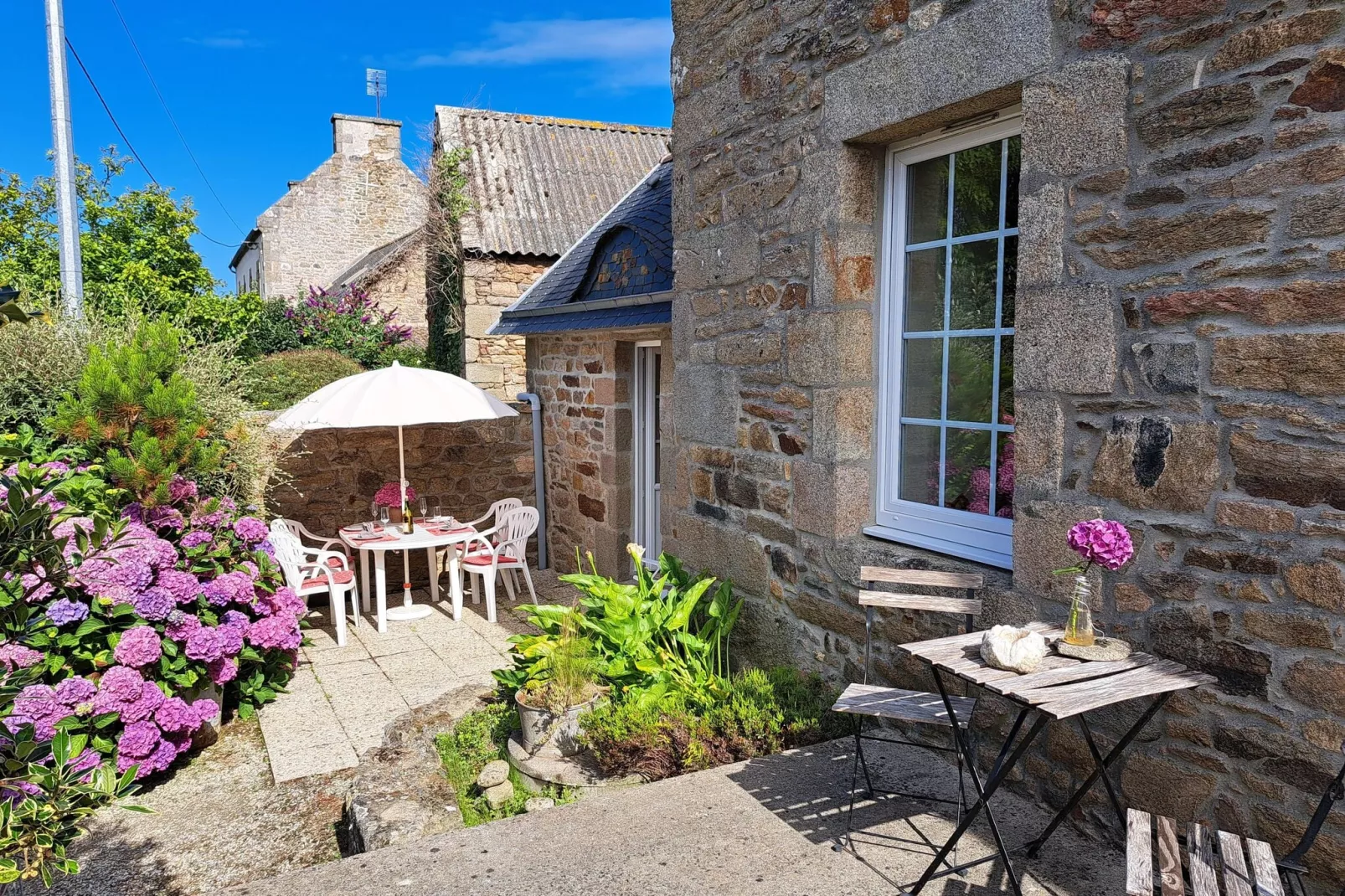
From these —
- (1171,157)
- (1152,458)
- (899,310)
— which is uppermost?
(1171,157)

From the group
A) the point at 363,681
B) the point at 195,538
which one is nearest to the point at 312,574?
the point at 363,681

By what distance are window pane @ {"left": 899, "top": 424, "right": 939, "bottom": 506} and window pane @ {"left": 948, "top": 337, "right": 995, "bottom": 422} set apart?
153 millimetres

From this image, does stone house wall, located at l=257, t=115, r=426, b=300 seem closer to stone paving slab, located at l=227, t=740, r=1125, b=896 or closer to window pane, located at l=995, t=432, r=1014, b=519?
window pane, located at l=995, t=432, r=1014, b=519

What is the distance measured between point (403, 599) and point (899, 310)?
218 inches

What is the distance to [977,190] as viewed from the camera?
3367 millimetres

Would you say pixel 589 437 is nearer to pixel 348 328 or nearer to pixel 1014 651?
pixel 1014 651

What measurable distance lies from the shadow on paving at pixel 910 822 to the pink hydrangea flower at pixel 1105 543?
0.90 meters

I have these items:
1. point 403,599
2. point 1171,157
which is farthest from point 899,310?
point 403,599

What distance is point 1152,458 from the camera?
2574 mm

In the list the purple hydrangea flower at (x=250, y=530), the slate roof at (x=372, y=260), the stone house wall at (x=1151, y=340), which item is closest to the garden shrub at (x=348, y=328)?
the slate roof at (x=372, y=260)

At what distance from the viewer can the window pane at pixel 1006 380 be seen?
324cm

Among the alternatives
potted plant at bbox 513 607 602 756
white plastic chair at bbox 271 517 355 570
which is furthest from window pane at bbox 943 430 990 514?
white plastic chair at bbox 271 517 355 570

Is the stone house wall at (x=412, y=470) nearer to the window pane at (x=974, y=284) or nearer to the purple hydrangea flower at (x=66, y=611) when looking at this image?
the purple hydrangea flower at (x=66, y=611)

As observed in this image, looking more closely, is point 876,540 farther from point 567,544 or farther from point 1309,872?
point 567,544
